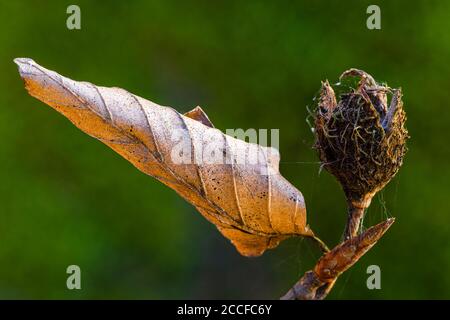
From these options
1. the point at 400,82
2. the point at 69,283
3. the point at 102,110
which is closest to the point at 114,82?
the point at 69,283

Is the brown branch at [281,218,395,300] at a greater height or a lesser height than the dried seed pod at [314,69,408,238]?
lesser

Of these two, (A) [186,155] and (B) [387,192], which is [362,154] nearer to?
(A) [186,155]

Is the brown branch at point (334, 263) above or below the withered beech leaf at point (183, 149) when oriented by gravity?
below

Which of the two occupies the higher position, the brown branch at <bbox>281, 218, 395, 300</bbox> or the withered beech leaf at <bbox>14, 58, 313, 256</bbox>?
the withered beech leaf at <bbox>14, 58, 313, 256</bbox>
